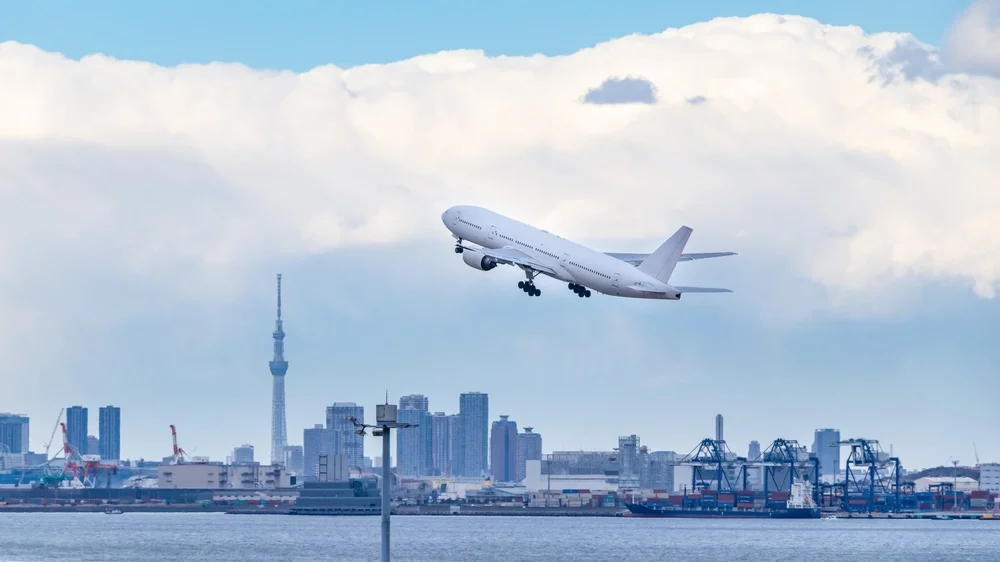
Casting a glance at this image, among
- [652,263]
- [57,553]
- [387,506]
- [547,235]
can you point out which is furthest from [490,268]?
[57,553]

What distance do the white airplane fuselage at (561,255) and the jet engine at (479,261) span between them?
0.69 meters

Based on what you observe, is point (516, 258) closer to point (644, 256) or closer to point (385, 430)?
point (644, 256)

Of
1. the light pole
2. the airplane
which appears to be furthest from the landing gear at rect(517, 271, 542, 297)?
the light pole

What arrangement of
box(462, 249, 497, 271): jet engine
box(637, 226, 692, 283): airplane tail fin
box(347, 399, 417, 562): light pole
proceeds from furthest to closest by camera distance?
box(462, 249, 497, 271): jet engine → box(637, 226, 692, 283): airplane tail fin → box(347, 399, 417, 562): light pole

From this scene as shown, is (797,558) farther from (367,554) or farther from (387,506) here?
(387,506)

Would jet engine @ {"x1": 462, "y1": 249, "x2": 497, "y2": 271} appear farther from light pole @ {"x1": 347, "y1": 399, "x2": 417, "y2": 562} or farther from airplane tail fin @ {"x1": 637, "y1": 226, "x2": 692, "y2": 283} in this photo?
light pole @ {"x1": 347, "y1": 399, "x2": 417, "y2": 562}

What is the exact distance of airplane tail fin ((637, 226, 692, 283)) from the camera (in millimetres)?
132375

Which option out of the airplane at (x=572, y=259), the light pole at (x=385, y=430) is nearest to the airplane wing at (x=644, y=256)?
the airplane at (x=572, y=259)

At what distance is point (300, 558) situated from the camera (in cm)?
18988

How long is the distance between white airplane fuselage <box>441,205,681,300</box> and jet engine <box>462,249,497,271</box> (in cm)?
69

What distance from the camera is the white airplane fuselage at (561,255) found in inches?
5089

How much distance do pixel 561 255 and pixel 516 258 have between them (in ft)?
14.8

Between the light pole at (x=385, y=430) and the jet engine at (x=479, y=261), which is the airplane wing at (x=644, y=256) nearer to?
the jet engine at (x=479, y=261)

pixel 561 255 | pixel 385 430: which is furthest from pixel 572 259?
pixel 385 430
